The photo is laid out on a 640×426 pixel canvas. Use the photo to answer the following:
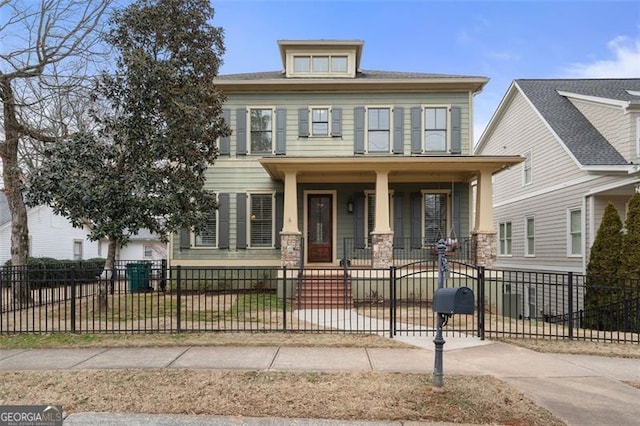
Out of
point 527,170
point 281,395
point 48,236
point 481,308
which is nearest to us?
point 281,395

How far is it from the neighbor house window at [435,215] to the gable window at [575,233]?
14.5ft

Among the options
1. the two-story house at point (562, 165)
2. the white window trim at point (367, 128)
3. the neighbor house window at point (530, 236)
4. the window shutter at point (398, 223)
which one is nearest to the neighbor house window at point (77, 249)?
the white window trim at point (367, 128)

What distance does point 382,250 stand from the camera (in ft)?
42.9

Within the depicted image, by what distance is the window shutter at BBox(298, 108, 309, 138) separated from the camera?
1556 cm

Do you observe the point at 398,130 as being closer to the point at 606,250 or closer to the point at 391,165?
the point at 391,165

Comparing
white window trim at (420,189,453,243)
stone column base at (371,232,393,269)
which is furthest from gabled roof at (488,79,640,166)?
stone column base at (371,232,393,269)

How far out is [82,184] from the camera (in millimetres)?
9359

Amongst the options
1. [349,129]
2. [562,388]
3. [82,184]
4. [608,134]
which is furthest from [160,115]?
[608,134]

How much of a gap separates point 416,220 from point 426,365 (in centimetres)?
955

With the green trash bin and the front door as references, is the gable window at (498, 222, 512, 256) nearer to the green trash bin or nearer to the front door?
the front door

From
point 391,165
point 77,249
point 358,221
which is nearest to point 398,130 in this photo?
point 391,165

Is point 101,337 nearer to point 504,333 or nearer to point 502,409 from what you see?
point 502,409

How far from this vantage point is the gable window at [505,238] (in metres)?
20.9

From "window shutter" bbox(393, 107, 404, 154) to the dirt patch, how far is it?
35.4 feet
